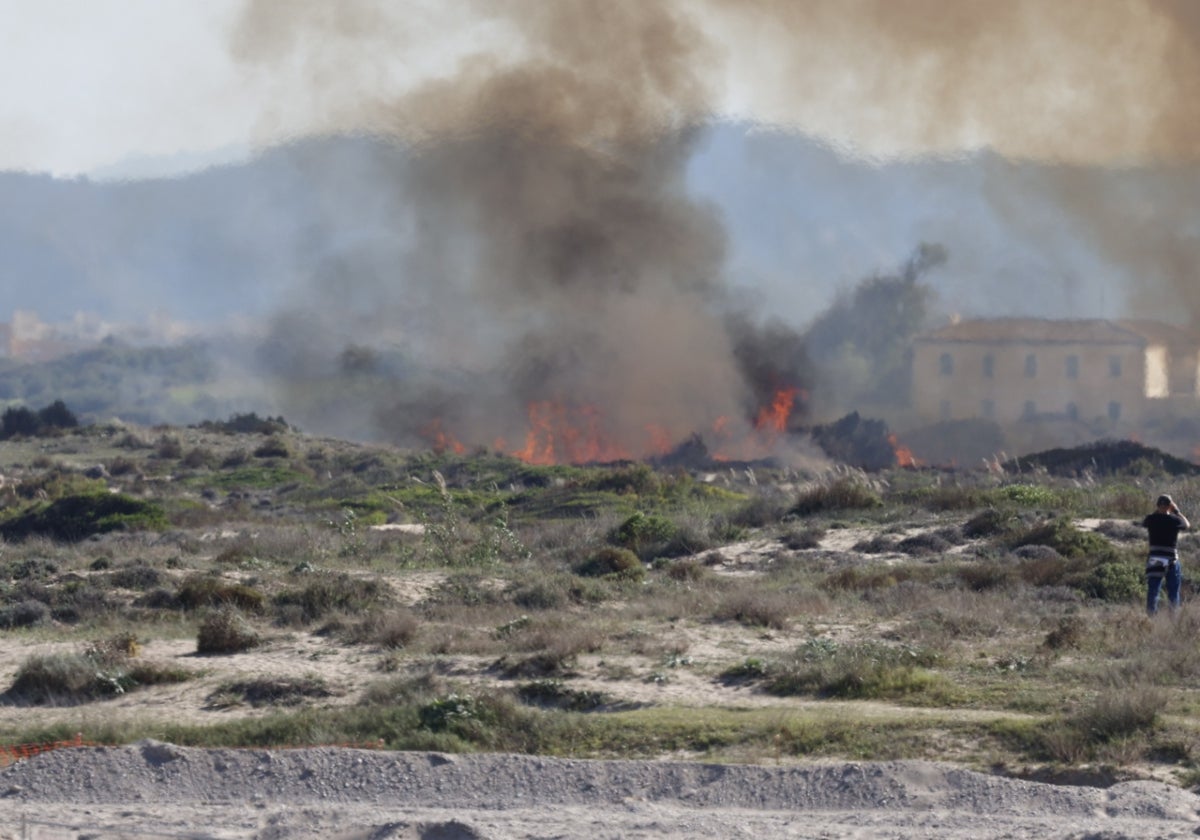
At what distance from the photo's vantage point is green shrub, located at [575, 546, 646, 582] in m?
27.6

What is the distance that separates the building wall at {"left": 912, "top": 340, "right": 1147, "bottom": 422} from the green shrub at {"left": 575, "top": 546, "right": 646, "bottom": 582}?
28215 mm

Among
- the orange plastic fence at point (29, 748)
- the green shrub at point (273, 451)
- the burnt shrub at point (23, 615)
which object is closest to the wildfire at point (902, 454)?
the green shrub at point (273, 451)

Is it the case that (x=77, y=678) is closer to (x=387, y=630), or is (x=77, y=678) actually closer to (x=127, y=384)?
(x=387, y=630)

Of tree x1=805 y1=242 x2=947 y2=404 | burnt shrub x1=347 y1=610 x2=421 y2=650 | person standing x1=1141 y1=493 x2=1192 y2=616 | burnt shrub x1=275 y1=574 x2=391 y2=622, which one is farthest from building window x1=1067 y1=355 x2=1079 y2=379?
burnt shrub x1=347 y1=610 x2=421 y2=650

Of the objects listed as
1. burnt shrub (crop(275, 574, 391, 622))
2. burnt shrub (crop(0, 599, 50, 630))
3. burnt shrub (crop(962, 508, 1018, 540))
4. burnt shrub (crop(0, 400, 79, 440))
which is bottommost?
burnt shrub (crop(0, 599, 50, 630))

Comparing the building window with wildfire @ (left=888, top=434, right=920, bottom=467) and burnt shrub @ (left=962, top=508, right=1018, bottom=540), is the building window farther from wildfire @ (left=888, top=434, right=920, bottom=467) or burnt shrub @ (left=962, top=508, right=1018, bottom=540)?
burnt shrub @ (left=962, top=508, right=1018, bottom=540)

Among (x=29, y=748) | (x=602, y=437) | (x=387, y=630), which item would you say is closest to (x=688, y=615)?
(x=387, y=630)

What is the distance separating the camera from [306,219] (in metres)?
93.8

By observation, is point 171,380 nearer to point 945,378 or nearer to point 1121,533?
point 945,378

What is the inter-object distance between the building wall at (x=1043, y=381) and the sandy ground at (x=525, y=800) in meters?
41.2

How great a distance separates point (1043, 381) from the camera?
54281 mm

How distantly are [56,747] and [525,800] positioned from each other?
4600mm

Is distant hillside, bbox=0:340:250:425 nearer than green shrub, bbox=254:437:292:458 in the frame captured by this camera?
No

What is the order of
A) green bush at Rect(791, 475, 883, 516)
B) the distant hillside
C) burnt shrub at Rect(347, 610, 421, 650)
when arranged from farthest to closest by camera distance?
the distant hillside
green bush at Rect(791, 475, 883, 516)
burnt shrub at Rect(347, 610, 421, 650)
